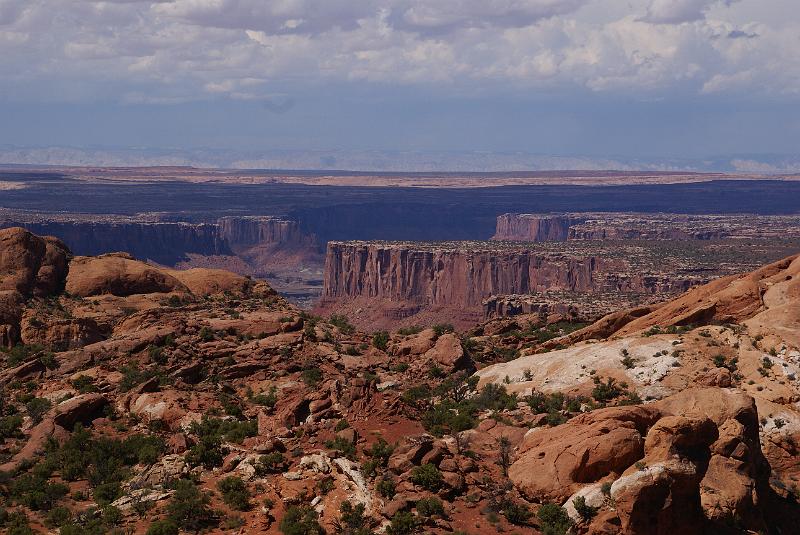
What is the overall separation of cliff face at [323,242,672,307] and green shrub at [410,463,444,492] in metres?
109

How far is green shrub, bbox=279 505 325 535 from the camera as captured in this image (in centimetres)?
3338

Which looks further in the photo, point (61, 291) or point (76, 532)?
point (61, 291)

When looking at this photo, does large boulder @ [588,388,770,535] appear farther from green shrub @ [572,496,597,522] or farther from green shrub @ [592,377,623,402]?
green shrub @ [592,377,623,402]

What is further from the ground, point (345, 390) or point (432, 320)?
point (345, 390)

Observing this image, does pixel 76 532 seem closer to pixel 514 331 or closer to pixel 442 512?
pixel 442 512

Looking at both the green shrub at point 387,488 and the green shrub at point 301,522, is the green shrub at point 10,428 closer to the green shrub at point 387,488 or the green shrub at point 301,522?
the green shrub at point 301,522

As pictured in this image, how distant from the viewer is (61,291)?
65.2m

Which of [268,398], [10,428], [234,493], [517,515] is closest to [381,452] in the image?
[234,493]

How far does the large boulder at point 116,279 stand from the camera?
66000mm

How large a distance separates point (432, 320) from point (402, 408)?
128 meters

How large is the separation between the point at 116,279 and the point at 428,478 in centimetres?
3643

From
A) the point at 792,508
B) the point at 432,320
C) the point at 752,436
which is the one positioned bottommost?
the point at 432,320

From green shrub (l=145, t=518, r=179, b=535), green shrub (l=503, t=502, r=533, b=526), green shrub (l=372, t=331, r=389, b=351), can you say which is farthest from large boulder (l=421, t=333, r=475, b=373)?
green shrub (l=145, t=518, r=179, b=535)

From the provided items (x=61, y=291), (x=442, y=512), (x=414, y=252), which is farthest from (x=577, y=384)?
(x=414, y=252)
